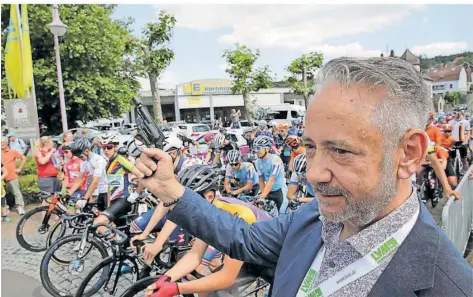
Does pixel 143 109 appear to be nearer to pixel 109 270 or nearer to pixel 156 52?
pixel 109 270

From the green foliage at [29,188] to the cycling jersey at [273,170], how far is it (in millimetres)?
6097

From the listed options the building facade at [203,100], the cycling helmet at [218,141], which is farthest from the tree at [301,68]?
the cycling helmet at [218,141]

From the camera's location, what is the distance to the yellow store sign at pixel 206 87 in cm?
4459

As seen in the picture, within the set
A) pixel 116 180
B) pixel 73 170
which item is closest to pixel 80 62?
pixel 73 170

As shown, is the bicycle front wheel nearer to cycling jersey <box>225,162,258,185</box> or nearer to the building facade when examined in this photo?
cycling jersey <box>225,162,258,185</box>

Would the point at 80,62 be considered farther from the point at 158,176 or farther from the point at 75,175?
the point at 158,176

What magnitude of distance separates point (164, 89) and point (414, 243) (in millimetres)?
45927

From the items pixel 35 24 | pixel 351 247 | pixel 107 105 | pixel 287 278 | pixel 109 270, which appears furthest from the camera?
pixel 107 105

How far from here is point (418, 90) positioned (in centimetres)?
109

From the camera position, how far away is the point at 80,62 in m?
20.0

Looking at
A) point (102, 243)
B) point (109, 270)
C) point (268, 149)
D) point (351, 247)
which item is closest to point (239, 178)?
point (268, 149)

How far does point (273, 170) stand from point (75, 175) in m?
3.39

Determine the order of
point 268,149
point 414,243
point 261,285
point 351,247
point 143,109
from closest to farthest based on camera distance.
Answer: point 414,243, point 351,247, point 143,109, point 261,285, point 268,149

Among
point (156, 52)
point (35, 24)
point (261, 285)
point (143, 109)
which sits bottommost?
point (261, 285)
